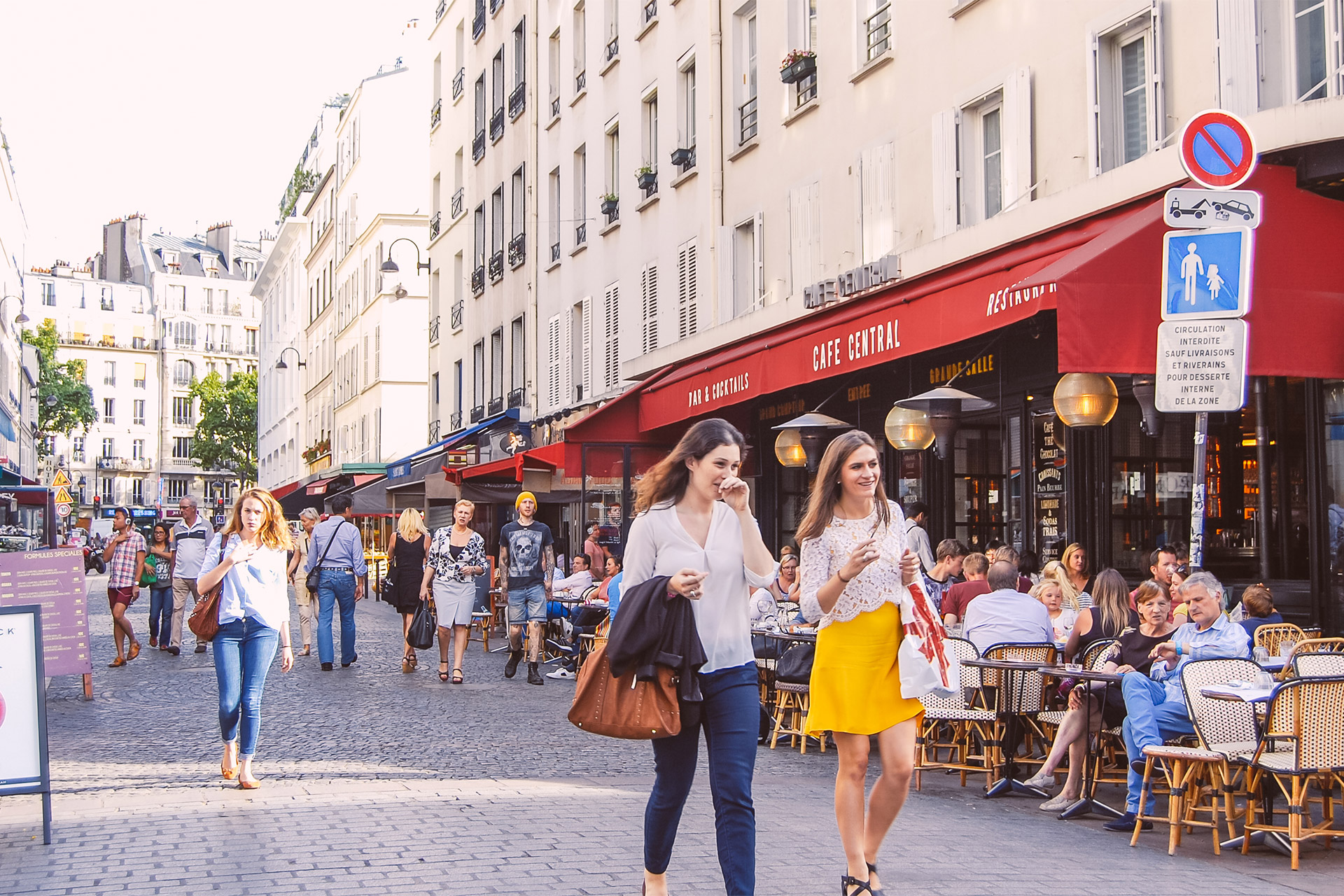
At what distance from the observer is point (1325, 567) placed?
37.3ft

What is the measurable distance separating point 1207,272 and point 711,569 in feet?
11.9

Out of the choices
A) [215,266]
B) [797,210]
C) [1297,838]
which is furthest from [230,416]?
[1297,838]

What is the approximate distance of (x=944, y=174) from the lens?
1570 cm

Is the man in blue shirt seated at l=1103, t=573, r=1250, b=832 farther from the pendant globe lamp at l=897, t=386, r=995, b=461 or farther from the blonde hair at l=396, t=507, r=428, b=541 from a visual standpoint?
the blonde hair at l=396, t=507, r=428, b=541

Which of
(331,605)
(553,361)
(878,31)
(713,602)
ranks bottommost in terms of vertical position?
(331,605)

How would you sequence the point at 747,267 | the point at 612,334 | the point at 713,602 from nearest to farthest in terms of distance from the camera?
the point at 713,602 → the point at 747,267 → the point at 612,334

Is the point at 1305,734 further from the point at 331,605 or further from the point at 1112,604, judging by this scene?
the point at 331,605

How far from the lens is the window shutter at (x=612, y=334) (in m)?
27.1

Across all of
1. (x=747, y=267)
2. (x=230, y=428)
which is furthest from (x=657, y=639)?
(x=230, y=428)

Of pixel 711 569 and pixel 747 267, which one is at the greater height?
pixel 747 267

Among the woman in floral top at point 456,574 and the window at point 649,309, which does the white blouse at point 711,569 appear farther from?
the window at point 649,309

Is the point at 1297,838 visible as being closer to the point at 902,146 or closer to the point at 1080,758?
the point at 1080,758

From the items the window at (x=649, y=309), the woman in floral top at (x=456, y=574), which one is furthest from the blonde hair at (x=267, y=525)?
the window at (x=649, y=309)

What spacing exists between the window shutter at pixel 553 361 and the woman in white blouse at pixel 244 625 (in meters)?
21.5
